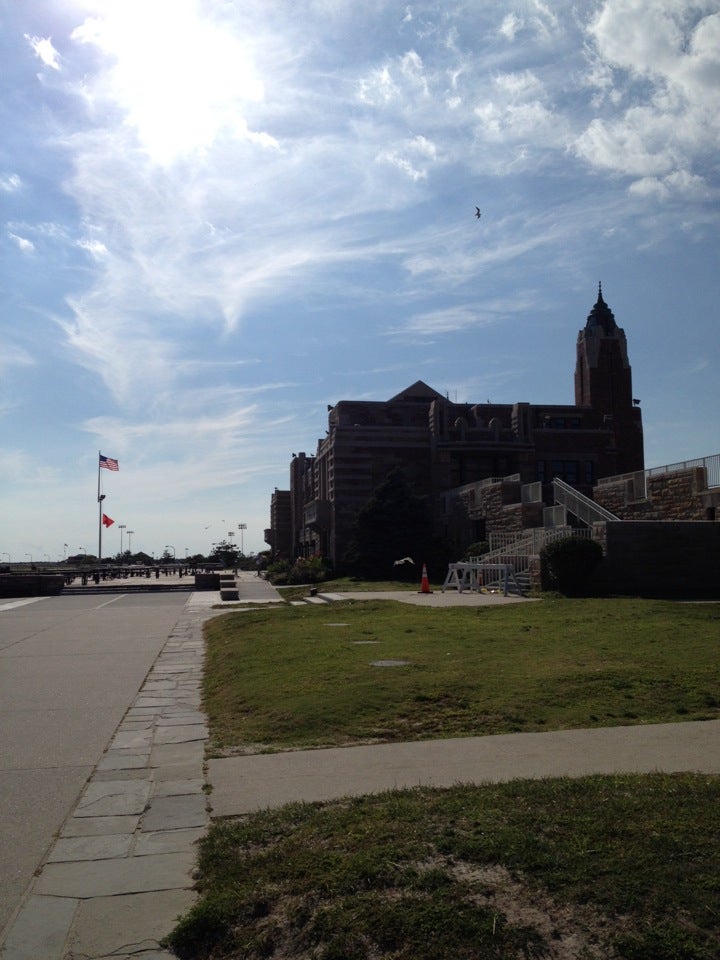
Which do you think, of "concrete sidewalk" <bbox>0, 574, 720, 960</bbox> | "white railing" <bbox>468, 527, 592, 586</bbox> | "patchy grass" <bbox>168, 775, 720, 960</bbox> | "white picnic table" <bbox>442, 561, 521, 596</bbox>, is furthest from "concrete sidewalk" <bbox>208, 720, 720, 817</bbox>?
"white picnic table" <bbox>442, 561, 521, 596</bbox>

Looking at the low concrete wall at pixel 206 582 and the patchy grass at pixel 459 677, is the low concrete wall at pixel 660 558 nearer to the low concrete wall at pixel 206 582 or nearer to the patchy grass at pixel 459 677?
the patchy grass at pixel 459 677

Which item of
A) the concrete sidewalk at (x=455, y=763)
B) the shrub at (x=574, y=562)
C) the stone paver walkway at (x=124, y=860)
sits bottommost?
the stone paver walkway at (x=124, y=860)

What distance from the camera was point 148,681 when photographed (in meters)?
12.2

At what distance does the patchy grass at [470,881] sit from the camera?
3.67 metres

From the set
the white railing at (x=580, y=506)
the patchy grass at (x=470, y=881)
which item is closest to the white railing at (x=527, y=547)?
the white railing at (x=580, y=506)

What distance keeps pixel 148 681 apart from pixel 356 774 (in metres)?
6.52

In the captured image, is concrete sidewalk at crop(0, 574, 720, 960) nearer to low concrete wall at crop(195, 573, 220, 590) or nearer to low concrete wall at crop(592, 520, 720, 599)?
low concrete wall at crop(592, 520, 720, 599)

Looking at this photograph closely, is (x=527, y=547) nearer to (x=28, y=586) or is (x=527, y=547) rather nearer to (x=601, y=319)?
(x=28, y=586)

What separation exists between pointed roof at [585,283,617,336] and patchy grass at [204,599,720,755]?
57728 mm

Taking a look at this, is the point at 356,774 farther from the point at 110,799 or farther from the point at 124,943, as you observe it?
the point at 124,943

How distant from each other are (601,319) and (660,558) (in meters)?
52.5

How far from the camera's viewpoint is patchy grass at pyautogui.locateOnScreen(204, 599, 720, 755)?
824cm

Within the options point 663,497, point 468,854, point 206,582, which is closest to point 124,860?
point 468,854

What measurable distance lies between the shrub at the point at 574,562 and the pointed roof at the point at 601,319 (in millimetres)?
52325
